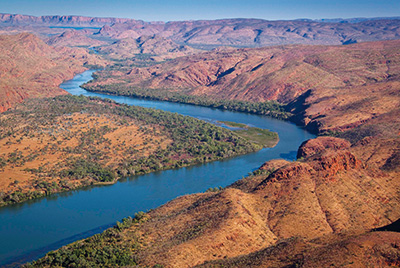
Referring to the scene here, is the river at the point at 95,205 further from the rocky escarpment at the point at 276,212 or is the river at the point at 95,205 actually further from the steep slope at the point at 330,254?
the steep slope at the point at 330,254

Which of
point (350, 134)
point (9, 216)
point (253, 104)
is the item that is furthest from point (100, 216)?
point (253, 104)

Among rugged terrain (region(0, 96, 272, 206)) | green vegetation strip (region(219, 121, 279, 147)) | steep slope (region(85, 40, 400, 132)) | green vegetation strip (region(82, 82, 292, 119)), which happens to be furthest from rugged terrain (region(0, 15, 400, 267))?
green vegetation strip (region(219, 121, 279, 147))

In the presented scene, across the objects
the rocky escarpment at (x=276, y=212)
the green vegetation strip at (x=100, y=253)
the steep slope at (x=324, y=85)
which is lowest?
the green vegetation strip at (x=100, y=253)

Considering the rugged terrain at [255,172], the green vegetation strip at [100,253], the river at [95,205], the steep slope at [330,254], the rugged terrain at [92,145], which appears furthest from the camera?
the rugged terrain at [92,145]

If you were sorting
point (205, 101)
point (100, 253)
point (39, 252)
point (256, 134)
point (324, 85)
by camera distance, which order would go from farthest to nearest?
point (205, 101) < point (324, 85) < point (256, 134) < point (39, 252) < point (100, 253)

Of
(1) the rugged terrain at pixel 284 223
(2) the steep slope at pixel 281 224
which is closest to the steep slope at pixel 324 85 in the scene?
(1) the rugged terrain at pixel 284 223

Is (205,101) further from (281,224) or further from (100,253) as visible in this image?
(100,253)

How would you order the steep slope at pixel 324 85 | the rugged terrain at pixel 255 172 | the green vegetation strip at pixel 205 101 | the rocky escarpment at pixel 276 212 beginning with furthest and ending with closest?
1. the green vegetation strip at pixel 205 101
2. the steep slope at pixel 324 85
3. the rocky escarpment at pixel 276 212
4. the rugged terrain at pixel 255 172

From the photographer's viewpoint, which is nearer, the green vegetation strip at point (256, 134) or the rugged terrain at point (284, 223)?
the rugged terrain at point (284, 223)

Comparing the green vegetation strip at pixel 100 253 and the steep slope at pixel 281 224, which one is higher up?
the steep slope at pixel 281 224

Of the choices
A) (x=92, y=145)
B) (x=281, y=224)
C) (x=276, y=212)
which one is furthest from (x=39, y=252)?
(x=92, y=145)
